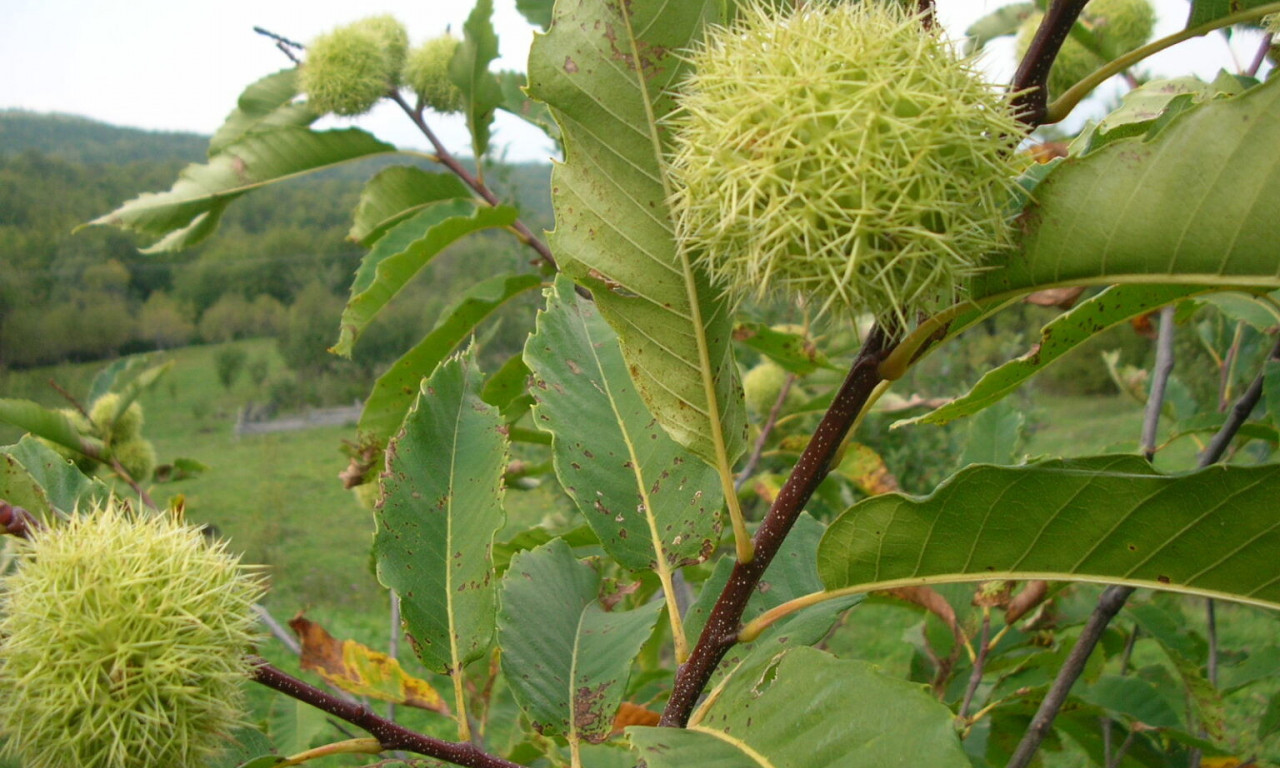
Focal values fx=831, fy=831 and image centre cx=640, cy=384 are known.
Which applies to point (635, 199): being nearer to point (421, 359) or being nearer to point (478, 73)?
point (421, 359)

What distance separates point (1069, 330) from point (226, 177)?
2.00m

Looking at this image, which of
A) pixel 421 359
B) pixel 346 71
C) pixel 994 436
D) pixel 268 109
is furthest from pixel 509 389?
pixel 268 109

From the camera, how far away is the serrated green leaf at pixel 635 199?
2.57 feet

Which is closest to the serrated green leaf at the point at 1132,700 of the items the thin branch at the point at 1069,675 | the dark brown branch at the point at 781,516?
the thin branch at the point at 1069,675

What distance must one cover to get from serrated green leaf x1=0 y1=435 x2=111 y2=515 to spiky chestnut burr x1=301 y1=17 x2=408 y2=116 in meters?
1.53

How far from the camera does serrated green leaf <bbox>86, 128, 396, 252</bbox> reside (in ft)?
6.66

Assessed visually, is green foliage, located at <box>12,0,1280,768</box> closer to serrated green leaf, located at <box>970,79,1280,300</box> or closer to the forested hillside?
serrated green leaf, located at <box>970,79,1280,300</box>

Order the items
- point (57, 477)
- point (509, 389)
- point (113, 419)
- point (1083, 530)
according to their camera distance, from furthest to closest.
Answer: point (113, 419)
point (509, 389)
point (57, 477)
point (1083, 530)

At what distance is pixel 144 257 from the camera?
11.3 metres

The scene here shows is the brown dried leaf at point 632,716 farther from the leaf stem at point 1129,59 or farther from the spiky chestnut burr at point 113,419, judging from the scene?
the spiky chestnut burr at point 113,419

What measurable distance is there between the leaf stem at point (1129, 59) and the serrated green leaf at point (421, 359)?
1268mm

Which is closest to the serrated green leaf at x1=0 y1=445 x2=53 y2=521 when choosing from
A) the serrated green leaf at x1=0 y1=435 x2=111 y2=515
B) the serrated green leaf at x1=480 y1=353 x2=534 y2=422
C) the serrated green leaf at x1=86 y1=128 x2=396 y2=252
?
the serrated green leaf at x1=0 y1=435 x2=111 y2=515

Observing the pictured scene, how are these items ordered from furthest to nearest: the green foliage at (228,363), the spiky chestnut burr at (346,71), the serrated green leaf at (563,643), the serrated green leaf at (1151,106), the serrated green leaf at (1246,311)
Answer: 1. the green foliage at (228,363)
2. the spiky chestnut burr at (346,71)
3. the serrated green leaf at (1246,311)
4. the serrated green leaf at (563,643)
5. the serrated green leaf at (1151,106)

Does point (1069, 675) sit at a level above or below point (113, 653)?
below
